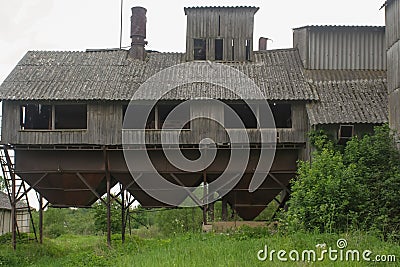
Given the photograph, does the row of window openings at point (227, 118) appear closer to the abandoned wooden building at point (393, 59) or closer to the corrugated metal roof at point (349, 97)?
the corrugated metal roof at point (349, 97)

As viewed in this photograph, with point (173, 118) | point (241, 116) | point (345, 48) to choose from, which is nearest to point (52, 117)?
point (173, 118)

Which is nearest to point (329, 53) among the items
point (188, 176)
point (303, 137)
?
point (303, 137)

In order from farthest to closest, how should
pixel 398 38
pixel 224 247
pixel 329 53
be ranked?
1. pixel 329 53
2. pixel 398 38
3. pixel 224 247

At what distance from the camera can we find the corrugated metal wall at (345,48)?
2939 centimetres

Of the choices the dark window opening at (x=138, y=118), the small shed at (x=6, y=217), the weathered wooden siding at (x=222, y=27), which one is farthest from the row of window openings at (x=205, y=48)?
the small shed at (x=6, y=217)

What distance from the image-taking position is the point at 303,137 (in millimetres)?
27453

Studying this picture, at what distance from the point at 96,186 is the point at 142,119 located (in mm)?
3706

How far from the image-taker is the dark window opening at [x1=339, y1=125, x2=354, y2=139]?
26359 mm

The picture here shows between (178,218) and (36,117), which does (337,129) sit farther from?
(178,218)

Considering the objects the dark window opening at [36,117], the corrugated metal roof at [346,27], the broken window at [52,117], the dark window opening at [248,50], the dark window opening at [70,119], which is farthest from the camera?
the dark window opening at [248,50]

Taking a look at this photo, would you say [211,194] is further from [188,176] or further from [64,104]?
[64,104]

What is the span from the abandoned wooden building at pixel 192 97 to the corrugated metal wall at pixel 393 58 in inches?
93.5

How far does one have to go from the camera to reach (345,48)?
96.9 ft

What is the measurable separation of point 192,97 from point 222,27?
212 inches
